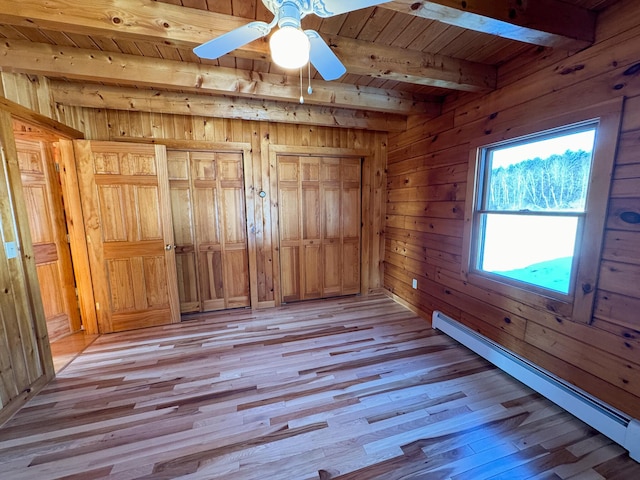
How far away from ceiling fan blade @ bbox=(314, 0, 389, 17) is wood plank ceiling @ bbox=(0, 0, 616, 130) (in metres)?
0.36

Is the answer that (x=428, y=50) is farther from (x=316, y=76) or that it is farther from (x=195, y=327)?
(x=195, y=327)

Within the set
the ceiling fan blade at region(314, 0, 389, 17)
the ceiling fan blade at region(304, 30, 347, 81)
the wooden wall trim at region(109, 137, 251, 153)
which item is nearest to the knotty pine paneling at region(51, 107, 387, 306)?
the wooden wall trim at region(109, 137, 251, 153)

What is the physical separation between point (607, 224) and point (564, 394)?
1.15 metres

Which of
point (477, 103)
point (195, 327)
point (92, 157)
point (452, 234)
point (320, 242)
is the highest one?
point (477, 103)

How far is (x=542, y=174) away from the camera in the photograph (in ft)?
6.14

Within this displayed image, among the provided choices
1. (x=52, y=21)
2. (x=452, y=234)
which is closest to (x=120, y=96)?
(x=52, y=21)

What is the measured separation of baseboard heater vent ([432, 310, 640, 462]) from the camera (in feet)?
4.59

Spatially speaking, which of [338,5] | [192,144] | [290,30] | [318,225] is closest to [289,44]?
[290,30]

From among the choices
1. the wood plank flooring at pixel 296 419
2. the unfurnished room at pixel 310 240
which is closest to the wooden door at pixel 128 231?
the unfurnished room at pixel 310 240

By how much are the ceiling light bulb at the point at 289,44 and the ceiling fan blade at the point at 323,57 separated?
204 mm

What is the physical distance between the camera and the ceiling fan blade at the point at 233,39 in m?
1.18

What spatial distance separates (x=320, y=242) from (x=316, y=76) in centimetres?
209

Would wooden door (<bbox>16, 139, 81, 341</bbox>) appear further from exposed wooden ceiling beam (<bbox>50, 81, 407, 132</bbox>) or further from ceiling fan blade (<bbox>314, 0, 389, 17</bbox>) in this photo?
ceiling fan blade (<bbox>314, 0, 389, 17</bbox>)

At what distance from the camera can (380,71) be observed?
1971 millimetres
